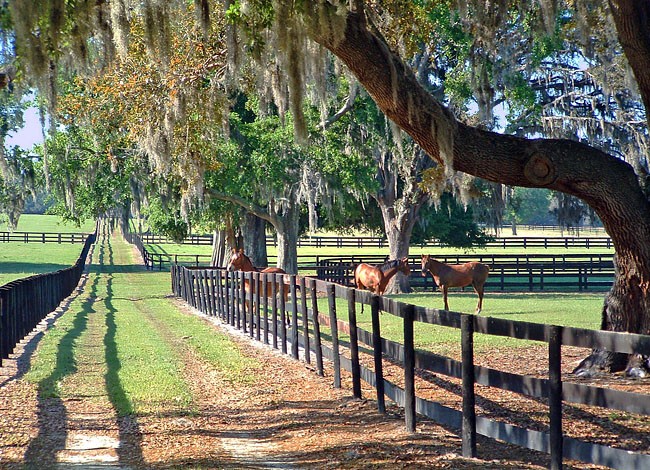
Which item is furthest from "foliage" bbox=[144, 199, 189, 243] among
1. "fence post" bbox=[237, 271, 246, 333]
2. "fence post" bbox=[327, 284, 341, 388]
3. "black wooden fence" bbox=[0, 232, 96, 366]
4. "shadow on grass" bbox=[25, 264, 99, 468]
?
"fence post" bbox=[327, 284, 341, 388]

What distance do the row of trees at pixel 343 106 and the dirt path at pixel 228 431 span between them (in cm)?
279

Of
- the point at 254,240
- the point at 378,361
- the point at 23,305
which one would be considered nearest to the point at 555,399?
the point at 378,361

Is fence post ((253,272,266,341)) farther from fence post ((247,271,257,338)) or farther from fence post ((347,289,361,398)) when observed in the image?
fence post ((347,289,361,398))

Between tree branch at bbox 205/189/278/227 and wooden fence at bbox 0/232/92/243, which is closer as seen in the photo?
tree branch at bbox 205/189/278/227

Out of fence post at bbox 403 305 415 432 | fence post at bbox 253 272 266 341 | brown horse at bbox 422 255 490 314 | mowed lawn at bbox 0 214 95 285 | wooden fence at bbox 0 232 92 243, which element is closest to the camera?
fence post at bbox 403 305 415 432

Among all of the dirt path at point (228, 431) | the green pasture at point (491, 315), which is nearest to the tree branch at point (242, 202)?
the green pasture at point (491, 315)

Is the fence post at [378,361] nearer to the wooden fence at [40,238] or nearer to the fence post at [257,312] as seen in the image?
the fence post at [257,312]

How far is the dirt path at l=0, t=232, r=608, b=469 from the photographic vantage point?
6137 millimetres

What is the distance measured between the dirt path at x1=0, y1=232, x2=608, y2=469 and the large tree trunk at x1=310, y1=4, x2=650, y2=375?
2675mm

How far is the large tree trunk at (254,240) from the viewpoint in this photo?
109 feet

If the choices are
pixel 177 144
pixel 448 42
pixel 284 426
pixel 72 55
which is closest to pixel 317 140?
pixel 448 42

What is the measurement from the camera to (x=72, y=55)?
9.97m

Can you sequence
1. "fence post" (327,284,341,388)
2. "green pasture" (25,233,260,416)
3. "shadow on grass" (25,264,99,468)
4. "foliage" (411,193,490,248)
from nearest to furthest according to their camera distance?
"shadow on grass" (25,264,99,468) → "green pasture" (25,233,260,416) → "fence post" (327,284,341,388) → "foliage" (411,193,490,248)

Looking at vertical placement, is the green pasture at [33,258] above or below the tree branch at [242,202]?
below
